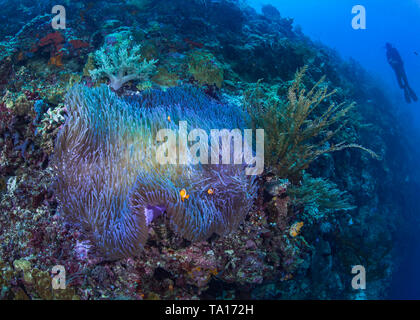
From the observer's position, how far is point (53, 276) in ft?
7.84

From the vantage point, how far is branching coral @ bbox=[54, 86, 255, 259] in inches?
86.9

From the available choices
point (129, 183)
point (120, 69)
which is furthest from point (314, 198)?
point (120, 69)

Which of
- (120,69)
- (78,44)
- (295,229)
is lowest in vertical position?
(295,229)

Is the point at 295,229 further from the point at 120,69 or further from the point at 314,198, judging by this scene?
the point at 120,69

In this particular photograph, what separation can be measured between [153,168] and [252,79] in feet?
15.2

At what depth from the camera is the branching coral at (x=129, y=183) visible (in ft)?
7.24

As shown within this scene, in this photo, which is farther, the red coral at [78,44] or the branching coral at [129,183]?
the red coral at [78,44]

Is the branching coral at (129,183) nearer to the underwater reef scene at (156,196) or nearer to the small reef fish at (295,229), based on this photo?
the underwater reef scene at (156,196)

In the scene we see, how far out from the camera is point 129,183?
7.39 feet

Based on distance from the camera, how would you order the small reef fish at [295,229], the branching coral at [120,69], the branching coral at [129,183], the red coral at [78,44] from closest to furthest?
1. the branching coral at [129,183]
2. the small reef fish at [295,229]
3. the branching coral at [120,69]
4. the red coral at [78,44]

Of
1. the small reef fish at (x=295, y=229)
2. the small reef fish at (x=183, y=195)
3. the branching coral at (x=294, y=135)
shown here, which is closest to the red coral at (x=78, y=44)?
the branching coral at (x=294, y=135)

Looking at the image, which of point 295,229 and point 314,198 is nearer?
point 295,229

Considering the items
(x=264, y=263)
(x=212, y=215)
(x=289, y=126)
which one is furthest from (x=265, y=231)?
(x=289, y=126)
